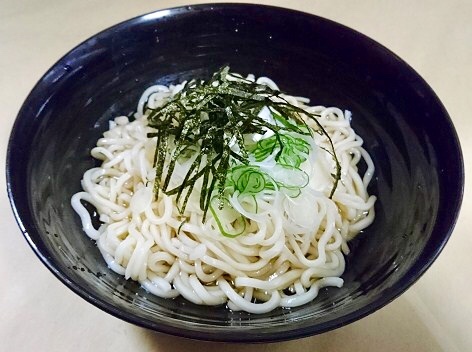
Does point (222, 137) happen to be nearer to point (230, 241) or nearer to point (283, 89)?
point (230, 241)

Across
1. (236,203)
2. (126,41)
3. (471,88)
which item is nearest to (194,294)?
(236,203)

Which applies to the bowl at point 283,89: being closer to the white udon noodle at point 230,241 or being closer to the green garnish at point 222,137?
the white udon noodle at point 230,241

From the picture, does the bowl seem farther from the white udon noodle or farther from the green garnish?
the green garnish

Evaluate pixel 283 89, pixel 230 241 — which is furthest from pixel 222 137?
pixel 283 89

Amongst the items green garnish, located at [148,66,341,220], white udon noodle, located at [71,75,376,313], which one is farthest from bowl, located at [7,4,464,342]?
green garnish, located at [148,66,341,220]

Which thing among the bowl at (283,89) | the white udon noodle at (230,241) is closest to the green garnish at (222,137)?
the white udon noodle at (230,241)

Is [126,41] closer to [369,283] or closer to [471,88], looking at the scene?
[369,283]
